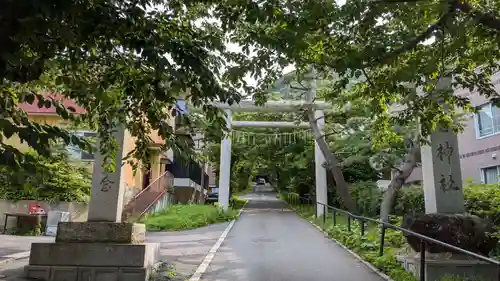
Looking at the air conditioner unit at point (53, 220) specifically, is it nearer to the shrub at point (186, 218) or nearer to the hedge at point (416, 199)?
the shrub at point (186, 218)

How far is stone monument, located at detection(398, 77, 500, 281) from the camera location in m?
6.48

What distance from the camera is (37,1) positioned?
7.77 ft

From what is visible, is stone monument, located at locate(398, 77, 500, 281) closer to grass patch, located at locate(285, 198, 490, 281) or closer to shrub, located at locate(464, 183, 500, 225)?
grass patch, located at locate(285, 198, 490, 281)

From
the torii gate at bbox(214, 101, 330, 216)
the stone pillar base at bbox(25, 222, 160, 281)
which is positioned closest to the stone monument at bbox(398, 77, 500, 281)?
the stone pillar base at bbox(25, 222, 160, 281)

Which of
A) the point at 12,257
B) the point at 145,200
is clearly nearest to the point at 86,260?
the point at 12,257

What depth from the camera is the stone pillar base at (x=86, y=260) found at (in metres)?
6.03

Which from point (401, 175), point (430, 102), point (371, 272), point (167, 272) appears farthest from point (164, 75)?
point (401, 175)

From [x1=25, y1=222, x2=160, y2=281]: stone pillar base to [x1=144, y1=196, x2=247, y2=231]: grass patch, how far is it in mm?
8344

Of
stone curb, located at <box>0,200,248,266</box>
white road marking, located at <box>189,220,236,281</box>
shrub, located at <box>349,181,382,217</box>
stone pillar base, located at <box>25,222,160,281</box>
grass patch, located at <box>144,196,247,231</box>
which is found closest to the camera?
stone pillar base, located at <box>25,222,160,281</box>

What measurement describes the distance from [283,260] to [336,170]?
9440 millimetres

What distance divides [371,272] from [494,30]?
4.68 metres

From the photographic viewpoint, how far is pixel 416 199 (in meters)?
14.4

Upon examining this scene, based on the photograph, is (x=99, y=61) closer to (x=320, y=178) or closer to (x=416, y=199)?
(x=416, y=199)

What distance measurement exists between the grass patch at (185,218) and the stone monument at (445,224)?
941 centimetres
